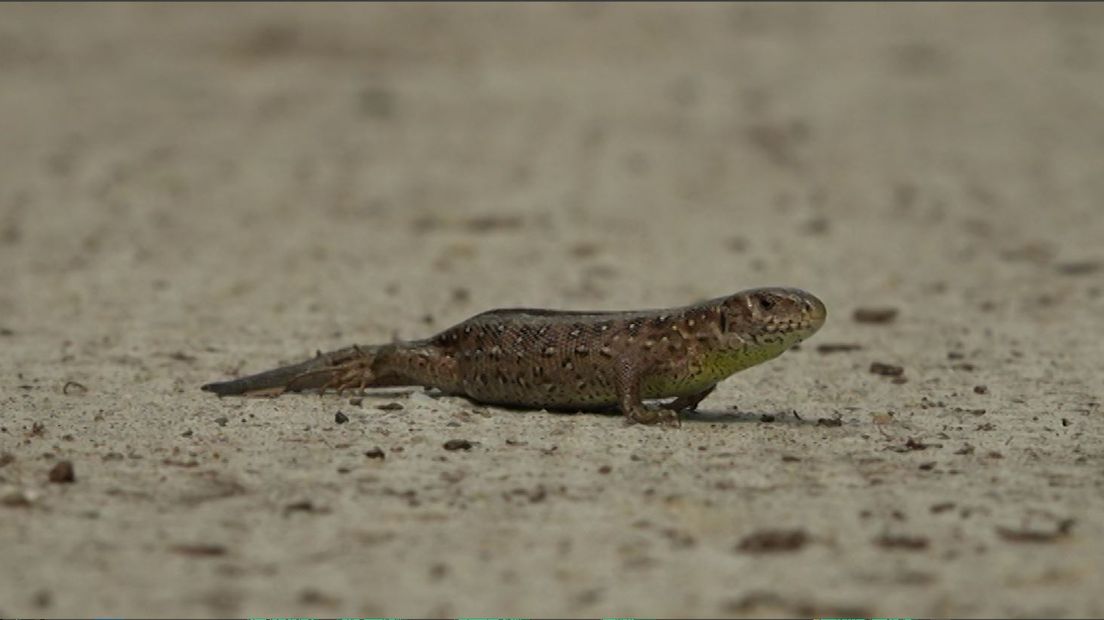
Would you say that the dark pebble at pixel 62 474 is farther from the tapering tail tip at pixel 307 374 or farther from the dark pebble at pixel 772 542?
the dark pebble at pixel 772 542

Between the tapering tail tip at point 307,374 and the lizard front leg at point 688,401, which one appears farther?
the tapering tail tip at point 307,374

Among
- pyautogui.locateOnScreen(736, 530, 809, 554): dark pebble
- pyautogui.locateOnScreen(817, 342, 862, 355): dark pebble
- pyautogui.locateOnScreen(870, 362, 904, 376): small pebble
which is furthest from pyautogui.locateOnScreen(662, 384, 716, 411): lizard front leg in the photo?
pyautogui.locateOnScreen(736, 530, 809, 554): dark pebble

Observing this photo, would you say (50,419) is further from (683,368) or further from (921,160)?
(921,160)

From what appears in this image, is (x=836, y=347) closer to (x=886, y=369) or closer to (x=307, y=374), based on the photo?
(x=886, y=369)

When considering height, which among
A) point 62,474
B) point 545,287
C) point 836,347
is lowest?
point 62,474

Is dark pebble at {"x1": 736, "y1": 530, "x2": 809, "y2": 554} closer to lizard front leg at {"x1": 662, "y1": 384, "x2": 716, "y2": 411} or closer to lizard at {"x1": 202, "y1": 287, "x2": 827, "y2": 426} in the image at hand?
lizard at {"x1": 202, "y1": 287, "x2": 827, "y2": 426}

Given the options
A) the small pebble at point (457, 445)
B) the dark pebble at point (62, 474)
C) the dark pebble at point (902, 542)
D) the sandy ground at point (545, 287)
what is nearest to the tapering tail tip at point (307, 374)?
the sandy ground at point (545, 287)

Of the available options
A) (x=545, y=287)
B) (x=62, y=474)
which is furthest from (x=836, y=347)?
(x=62, y=474)
